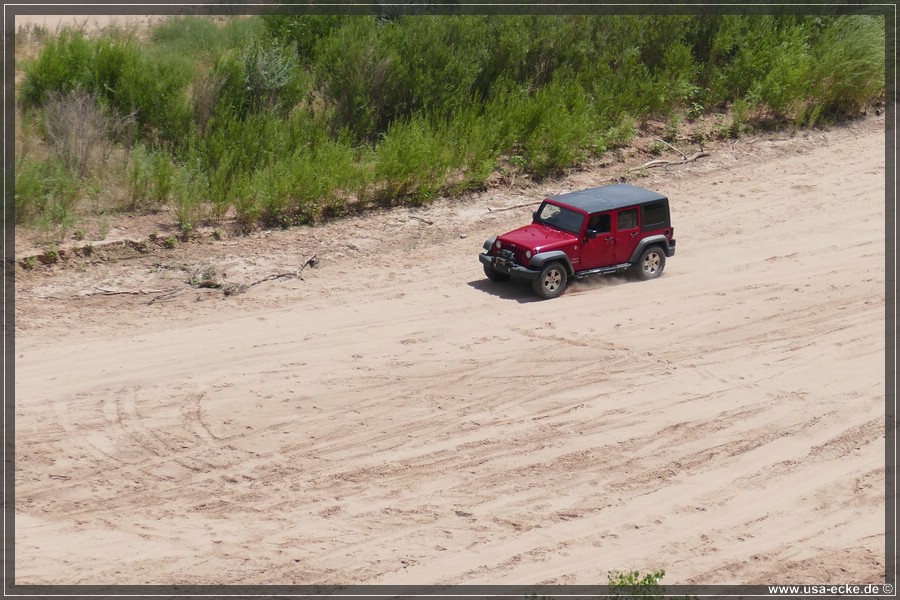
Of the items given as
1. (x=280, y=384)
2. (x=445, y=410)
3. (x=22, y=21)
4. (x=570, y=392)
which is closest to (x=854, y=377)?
(x=570, y=392)

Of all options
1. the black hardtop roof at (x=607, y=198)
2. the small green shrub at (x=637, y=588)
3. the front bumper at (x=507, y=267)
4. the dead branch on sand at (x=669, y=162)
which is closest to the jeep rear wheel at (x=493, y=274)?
the front bumper at (x=507, y=267)

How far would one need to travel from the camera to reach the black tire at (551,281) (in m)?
14.8

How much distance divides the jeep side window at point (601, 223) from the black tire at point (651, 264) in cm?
83

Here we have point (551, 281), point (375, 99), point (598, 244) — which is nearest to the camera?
point (551, 281)

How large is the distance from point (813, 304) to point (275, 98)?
989 centimetres

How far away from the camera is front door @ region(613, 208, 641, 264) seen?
15453 millimetres

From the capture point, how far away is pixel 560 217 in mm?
15500

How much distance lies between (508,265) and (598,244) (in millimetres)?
1432

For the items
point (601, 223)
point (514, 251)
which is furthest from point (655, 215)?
point (514, 251)

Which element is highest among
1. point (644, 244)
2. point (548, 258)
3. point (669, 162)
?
point (669, 162)

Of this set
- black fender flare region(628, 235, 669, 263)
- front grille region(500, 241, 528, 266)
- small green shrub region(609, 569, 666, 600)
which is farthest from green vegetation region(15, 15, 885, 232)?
small green shrub region(609, 569, 666, 600)

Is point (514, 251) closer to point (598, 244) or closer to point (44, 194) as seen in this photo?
point (598, 244)

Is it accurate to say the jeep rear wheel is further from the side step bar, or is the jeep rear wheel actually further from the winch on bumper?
the side step bar

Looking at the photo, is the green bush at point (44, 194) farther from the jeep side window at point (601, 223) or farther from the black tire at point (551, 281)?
the jeep side window at point (601, 223)
